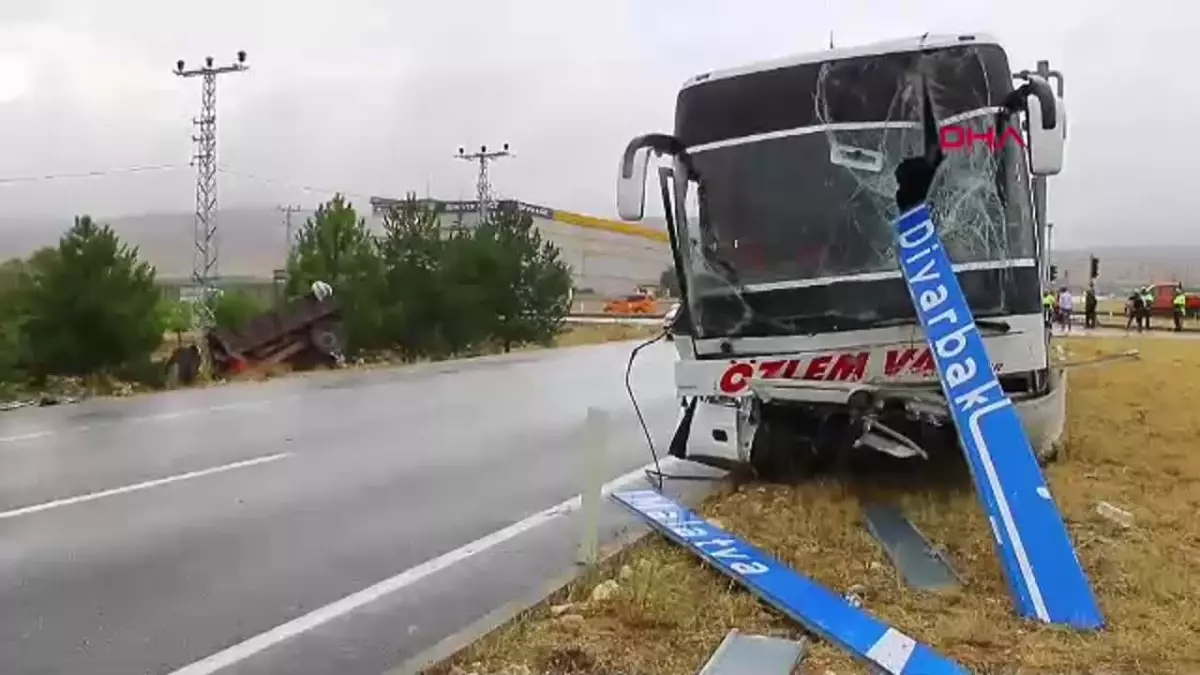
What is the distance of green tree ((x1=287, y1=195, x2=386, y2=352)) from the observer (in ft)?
91.2

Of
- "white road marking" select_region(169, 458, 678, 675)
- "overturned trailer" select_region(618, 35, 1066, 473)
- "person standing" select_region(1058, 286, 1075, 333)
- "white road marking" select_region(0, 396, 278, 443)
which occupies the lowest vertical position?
"white road marking" select_region(0, 396, 278, 443)

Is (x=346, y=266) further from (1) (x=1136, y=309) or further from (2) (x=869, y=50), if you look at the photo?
(1) (x=1136, y=309)

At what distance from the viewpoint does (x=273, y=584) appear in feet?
22.0

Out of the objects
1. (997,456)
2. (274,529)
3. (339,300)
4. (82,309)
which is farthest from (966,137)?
(339,300)

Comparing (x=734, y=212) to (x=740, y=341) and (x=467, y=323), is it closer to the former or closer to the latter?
(x=740, y=341)

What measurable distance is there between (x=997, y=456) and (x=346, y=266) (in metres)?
24.7

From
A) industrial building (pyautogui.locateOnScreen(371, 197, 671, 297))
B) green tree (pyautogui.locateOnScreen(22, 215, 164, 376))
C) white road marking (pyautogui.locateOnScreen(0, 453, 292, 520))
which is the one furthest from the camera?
industrial building (pyautogui.locateOnScreen(371, 197, 671, 297))

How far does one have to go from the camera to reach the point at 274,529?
8.09 meters

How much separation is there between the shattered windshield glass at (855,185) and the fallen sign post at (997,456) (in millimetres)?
1079

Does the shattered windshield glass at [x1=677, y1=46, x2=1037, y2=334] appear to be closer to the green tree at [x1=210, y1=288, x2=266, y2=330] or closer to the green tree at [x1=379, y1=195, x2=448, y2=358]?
the green tree at [x1=210, y1=288, x2=266, y2=330]

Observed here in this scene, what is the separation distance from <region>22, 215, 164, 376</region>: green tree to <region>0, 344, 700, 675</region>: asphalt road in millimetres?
4966

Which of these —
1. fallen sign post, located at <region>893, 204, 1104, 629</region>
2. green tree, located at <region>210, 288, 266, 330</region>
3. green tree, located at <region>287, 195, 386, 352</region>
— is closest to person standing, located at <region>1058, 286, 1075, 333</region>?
green tree, located at <region>287, 195, 386, 352</region>

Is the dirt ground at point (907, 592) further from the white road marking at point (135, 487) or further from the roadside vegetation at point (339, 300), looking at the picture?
the roadside vegetation at point (339, 300)

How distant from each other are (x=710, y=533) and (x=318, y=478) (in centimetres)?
413
